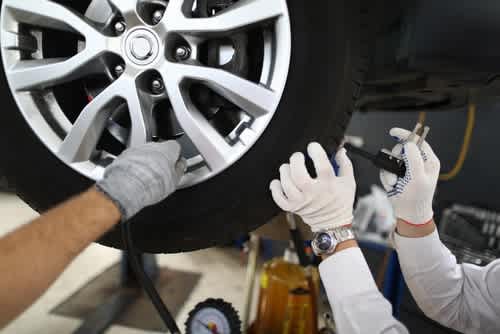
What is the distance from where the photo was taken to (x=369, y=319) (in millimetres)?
561

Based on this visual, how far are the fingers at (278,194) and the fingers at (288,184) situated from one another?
0.01 meters

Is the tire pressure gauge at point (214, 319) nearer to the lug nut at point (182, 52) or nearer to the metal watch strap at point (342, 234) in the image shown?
the metal watch strap at point (342, 234)

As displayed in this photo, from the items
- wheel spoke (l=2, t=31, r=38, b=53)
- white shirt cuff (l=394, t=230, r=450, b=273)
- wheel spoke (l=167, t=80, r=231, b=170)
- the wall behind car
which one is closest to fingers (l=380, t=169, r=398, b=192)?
white shirt cuff (l=394, t=230, r=450, b=273)

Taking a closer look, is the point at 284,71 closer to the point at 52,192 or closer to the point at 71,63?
the point at 71,63

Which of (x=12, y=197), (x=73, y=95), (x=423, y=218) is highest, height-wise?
(x=73, y=95)

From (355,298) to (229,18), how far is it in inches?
19.0

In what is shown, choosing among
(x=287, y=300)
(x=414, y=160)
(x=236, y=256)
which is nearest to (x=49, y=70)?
(x=414, y=160)

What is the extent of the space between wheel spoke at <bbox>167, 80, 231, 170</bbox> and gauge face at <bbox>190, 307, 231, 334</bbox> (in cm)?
38

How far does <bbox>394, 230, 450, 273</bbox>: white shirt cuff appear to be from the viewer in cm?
70

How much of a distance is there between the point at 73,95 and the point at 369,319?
671 millimetres

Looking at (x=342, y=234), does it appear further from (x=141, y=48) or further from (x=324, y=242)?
(x=141, y=48)

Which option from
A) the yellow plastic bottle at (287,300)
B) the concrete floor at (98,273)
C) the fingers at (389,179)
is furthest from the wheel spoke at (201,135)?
the concrete floor at (98,273)

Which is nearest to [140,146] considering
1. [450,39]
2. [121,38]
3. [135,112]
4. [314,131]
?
[135,112]

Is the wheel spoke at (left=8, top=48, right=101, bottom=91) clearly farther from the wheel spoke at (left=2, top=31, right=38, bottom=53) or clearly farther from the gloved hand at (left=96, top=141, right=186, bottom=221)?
the gloved hand at (left=96, top=141, right=186, bottom=221)
